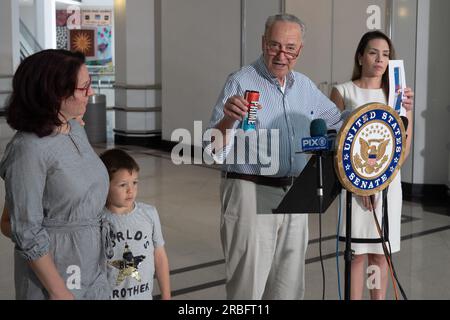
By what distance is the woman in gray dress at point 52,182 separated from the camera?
1.92m

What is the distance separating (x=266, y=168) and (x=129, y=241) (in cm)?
60

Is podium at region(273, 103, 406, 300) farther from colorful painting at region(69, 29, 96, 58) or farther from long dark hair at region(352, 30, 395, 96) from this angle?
colorful painting at region(69, 29, 96, 58)

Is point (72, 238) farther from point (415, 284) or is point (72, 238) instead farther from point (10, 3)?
point (10, 3)

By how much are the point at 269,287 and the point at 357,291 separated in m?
0.80

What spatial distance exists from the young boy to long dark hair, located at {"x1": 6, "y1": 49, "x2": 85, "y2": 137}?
62cm

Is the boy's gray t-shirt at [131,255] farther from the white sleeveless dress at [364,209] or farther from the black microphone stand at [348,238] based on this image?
the white sleeveless dress at [364,209]

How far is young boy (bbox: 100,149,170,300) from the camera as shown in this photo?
249 cm

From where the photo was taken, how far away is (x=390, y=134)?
2260 millimetres

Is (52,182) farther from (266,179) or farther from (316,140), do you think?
(266,179)

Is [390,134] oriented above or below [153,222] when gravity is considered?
above

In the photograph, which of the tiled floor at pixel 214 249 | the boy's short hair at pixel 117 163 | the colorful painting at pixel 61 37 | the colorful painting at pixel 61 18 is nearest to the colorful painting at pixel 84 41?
the colorful painting at pixel 61 37

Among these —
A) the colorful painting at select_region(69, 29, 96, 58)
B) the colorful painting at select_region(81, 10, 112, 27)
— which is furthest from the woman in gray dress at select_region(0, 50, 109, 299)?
the colorful painting at select_region(81, 10, 112, 27)
